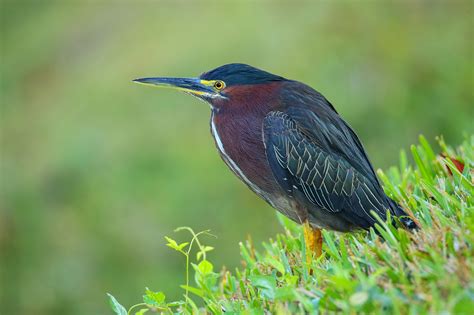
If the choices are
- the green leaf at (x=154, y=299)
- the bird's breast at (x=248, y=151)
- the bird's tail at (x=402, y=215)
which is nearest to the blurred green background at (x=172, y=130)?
the bird's breast at (x=248, y=151)

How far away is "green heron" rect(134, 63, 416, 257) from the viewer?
362cm

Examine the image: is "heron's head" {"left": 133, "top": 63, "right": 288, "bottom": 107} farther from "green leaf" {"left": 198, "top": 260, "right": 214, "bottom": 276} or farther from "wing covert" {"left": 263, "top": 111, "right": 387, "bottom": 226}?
"green leaf" {"left": 198, "top": 260, "right": 214, "bottom": 276}

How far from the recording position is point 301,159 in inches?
144

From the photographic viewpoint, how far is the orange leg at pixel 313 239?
3.48m

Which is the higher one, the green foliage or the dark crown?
the dark crown

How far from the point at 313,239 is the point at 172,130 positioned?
386 centimetres

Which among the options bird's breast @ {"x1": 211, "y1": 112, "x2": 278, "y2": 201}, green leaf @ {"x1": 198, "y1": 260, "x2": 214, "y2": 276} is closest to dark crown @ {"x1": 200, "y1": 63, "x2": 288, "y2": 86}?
bird's breast @ {"x1": 211, "y1": 112, "x2": 278, "y2": 201}

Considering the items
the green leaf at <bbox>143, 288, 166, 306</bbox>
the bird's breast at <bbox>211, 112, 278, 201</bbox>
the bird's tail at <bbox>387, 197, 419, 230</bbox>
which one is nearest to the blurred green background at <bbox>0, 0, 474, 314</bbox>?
the bird's breast at <bbox>211, 112, 278, 201</bbox>

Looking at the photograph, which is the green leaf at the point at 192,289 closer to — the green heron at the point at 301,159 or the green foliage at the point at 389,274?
the green foliage at the point at 389,274

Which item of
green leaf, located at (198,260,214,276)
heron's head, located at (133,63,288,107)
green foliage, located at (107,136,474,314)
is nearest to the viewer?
green foliage, located at (107,136,474,314)

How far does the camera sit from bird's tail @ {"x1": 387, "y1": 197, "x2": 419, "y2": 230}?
3.19 meters

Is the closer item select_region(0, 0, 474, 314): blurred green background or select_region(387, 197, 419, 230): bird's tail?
select_region(387, 197, 419, 230): bird's tail

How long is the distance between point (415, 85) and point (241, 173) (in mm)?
3913

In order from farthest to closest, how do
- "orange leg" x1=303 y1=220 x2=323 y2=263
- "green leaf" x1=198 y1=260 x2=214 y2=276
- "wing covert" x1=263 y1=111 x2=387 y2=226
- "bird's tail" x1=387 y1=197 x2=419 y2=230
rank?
"wing covert" x1=263 y1=111 x2=387 y2=226
"orange leg" x1=303 y1=220 x2=323 y2=263
"bird's tail" x1=387 y1=197 x2=419 y2=230
"green leaf" x1=198 y1=260 x2=214 y2=276
